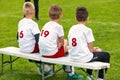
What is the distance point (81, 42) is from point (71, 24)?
8.36 meters

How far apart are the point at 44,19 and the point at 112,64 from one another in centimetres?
789

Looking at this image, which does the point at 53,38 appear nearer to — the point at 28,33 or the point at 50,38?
the point at 50,38

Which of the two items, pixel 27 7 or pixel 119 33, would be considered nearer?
pixel 27 7

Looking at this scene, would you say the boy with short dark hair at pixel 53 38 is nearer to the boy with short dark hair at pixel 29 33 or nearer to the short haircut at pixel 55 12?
the short haircut at pixel 55 12

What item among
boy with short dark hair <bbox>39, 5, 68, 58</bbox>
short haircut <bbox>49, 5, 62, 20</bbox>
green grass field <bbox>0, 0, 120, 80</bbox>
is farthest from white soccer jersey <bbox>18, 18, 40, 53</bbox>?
green grass field <bbox>0, 0, 120, 80</bbox>

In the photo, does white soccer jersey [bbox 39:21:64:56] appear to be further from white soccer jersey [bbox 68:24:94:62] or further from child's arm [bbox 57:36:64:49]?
white soccer jersey [bbox 68:24:94:62]

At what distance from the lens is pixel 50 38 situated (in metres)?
7.41


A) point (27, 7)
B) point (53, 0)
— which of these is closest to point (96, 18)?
point (53, 0)

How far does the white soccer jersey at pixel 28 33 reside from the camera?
7.85 m

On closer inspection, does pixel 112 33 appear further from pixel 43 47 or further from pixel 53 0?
pixel 53 0

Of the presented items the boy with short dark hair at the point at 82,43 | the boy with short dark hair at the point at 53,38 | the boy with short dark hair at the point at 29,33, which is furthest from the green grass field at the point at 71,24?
the boy with short dark hair at the point at 82,43

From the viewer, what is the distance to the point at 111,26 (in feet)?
48.0

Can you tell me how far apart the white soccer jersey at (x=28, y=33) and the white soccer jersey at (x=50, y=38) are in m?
0.41

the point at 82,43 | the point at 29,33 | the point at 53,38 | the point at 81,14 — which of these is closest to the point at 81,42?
the point at 82,43
